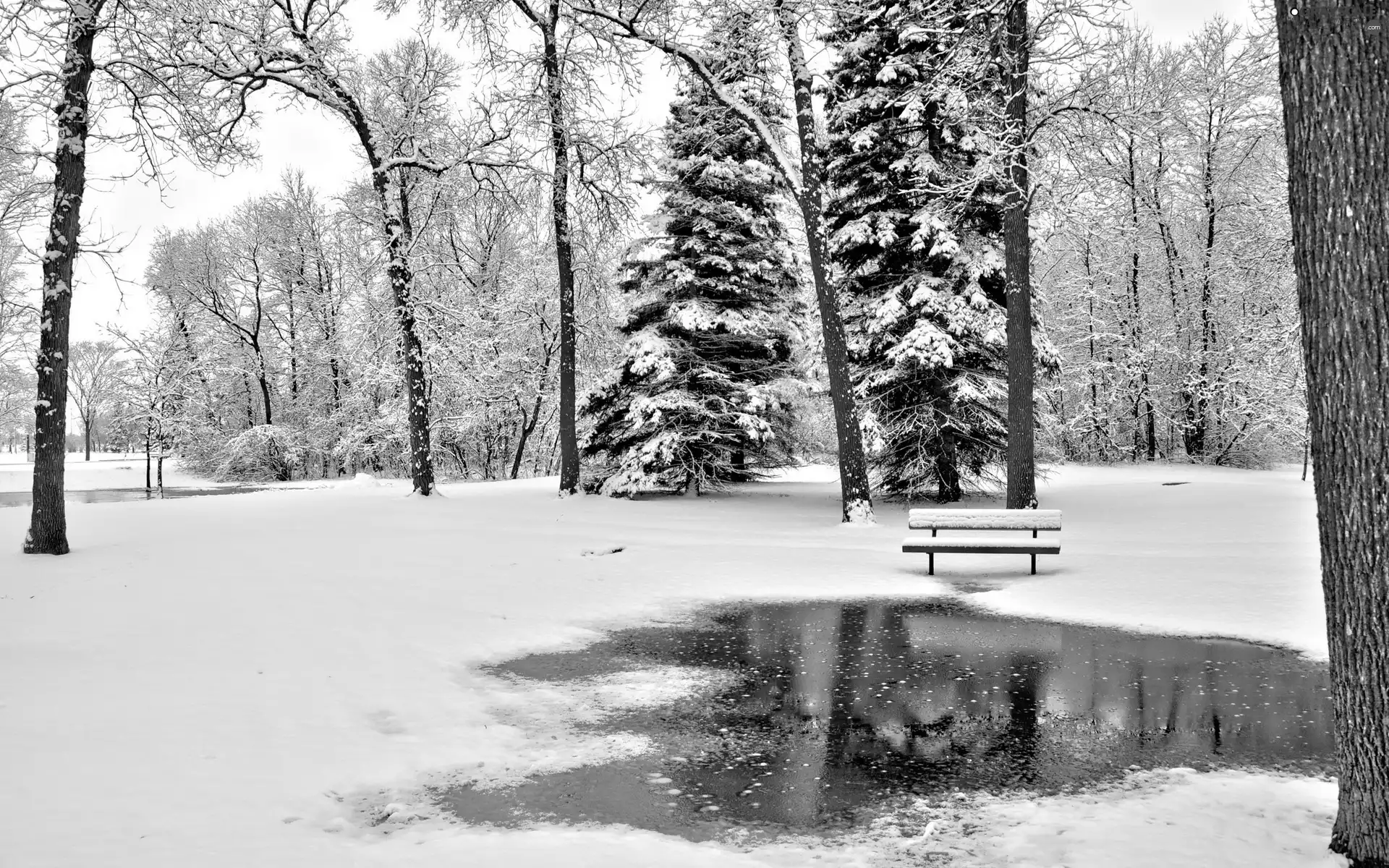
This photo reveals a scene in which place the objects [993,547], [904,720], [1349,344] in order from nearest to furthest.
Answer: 1. [1349,344]
2. [904,720]
3. [993,547]

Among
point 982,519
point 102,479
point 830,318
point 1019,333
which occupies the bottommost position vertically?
point 102,479

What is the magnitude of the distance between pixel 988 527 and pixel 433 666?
755cm

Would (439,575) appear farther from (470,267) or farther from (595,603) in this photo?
(470,267)

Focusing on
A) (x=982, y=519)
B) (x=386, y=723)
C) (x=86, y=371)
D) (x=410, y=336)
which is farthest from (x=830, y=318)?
(x=86, y=371)

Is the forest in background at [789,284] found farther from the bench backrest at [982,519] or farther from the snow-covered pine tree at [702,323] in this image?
the bench backrest at [982,519]

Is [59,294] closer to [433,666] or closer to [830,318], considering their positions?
[433,666]

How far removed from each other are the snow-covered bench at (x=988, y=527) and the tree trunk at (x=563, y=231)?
31.5 feet

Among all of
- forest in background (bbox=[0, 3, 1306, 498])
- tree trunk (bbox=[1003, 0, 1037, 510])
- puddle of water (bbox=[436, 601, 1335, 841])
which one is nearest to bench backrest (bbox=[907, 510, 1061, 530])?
tree trunk (bbox=[1003, 0, 1037, 510])

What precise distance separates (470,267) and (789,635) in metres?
29.7

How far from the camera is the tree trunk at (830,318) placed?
49.6ft

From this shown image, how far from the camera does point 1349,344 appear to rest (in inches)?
132

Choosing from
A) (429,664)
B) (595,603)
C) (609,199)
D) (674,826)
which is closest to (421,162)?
(609,199)

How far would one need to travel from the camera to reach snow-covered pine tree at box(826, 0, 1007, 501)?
666 inches

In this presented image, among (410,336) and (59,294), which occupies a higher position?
(410,336)
